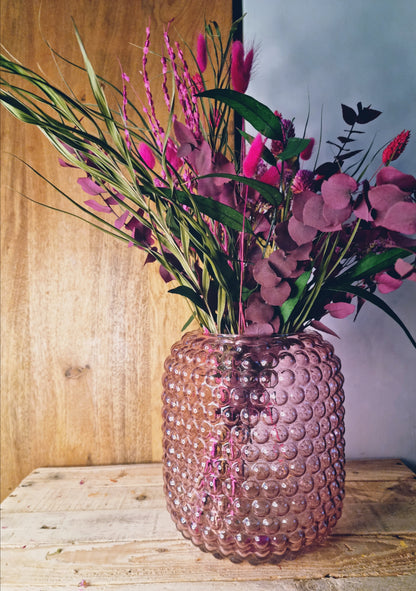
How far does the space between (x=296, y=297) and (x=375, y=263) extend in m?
0.10

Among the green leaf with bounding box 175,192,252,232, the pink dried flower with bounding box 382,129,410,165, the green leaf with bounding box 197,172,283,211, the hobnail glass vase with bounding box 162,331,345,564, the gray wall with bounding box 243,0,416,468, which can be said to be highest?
the gray wall with bounding box 243,0,416,468

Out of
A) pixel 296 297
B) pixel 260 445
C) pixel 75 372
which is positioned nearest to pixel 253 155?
pixel 296 297

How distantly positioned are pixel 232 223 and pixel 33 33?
723 mm

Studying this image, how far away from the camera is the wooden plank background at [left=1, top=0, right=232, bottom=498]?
920 millimetres

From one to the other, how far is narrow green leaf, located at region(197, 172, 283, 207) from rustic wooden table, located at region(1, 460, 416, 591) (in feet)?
1.56

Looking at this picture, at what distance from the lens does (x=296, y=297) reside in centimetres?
54

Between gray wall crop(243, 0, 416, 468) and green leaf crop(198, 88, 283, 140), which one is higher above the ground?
gray wall crop(243, 0, 416, 468)

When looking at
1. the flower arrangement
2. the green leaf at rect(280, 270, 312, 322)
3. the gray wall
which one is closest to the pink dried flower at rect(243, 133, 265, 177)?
the flower arrangement

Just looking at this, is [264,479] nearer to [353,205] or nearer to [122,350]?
[353,205]

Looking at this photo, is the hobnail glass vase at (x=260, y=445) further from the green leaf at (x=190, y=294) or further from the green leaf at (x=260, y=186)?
the green leaf at (x=260, y=186)

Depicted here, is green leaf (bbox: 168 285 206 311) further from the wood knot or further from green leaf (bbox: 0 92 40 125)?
the wood knot

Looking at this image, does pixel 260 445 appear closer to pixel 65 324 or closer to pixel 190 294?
pixel 190 294

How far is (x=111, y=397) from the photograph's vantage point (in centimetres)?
94

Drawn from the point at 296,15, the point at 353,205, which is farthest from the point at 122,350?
the point at 296,15
